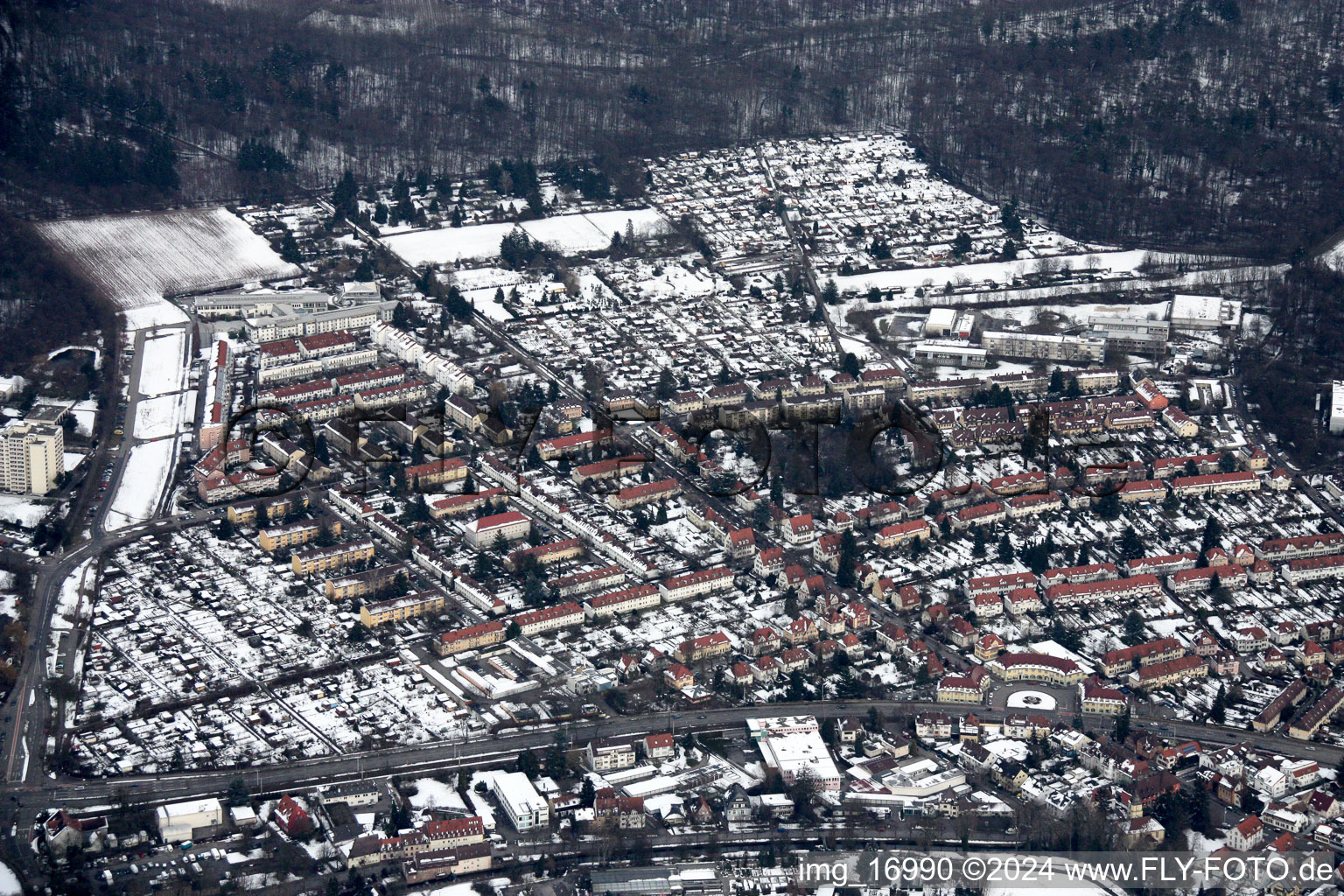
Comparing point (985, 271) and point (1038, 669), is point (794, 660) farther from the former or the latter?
point (985, 271)

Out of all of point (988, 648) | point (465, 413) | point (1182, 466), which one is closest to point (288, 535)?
point (465, 413)

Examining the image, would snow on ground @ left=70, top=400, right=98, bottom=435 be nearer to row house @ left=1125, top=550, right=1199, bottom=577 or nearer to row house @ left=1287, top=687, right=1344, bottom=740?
row house @ left=1125, top=550, right=1199, bottom=577

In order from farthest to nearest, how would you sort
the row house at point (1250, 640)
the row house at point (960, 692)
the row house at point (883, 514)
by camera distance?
the row house at point (883, 514) < the row house at point (1250, 640) < the row house at point (960, 692)

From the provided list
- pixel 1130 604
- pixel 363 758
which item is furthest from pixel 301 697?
pixel 1130 604

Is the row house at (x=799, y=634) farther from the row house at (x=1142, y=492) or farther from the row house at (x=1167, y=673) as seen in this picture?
the row house at (x=1142, y=492)

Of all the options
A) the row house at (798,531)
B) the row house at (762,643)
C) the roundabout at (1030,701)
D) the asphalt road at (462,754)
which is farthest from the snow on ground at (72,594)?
the roundabout at (1030,701)

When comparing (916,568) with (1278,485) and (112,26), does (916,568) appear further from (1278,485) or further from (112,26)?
(112,26)
